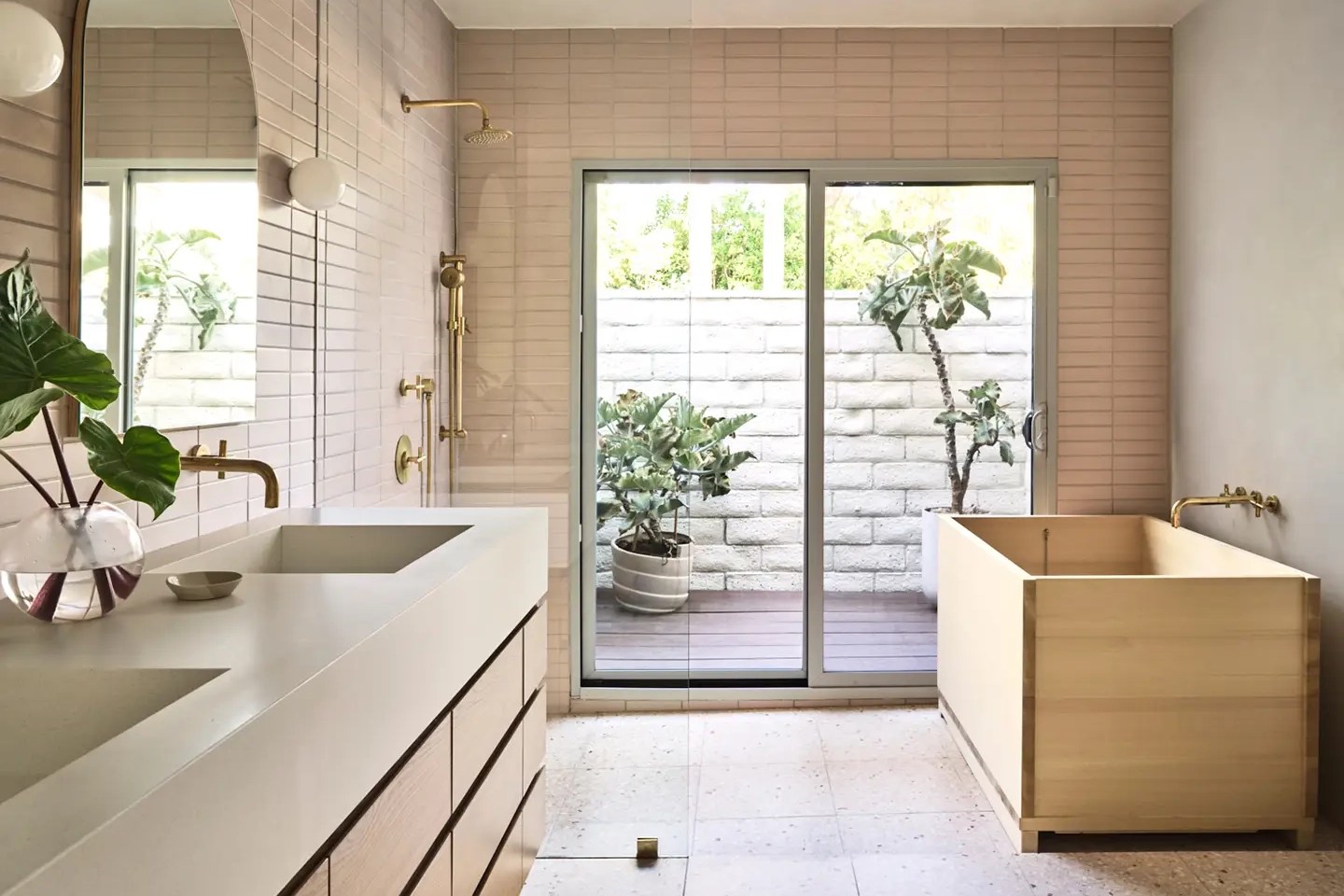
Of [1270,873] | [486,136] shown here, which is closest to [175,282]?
[486,136]

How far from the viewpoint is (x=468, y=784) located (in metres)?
1.78

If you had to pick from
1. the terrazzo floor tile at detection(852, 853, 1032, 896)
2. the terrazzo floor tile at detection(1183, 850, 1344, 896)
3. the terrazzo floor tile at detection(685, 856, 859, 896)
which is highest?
the terrazzo floor tile at detection(1183, 850, 1344, 896)

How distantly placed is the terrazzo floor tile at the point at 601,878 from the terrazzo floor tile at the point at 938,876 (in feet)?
1.63

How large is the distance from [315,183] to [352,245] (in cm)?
25

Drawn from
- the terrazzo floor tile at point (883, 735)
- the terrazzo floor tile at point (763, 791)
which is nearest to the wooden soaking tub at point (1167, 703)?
the terrazzo floor tile at point (763, 791)

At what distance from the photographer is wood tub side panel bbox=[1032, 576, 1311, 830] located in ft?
8.84

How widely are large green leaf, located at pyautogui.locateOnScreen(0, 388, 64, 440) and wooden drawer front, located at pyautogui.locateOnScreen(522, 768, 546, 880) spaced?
1470 mm

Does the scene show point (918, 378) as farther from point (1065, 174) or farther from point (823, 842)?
point (823, 842)

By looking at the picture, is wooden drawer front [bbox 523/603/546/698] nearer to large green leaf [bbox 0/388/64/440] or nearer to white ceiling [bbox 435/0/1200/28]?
large green leaf [bbox 0/388/64/440]

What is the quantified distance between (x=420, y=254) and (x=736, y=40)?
6.54ft

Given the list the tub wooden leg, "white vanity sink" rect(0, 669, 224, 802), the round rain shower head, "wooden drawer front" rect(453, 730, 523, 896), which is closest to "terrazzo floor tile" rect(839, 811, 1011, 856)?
the tub wooden leg

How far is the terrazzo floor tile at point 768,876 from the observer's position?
8.60ft

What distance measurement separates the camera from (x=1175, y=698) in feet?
8.85

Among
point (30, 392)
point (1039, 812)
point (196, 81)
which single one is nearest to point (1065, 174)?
point (1039, 812)
